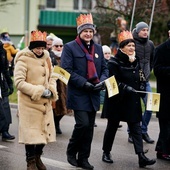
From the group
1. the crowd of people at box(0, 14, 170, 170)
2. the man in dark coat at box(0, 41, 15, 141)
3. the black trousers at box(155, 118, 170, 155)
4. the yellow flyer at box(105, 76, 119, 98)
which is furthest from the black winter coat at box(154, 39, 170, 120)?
the man in dark coat at box(0, 41, 15, 141)

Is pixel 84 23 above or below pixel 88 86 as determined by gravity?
above

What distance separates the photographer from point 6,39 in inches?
628

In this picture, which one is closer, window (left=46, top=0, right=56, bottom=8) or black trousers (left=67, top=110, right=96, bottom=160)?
black trousers (left=67, top=110, right=96, bottom=160)

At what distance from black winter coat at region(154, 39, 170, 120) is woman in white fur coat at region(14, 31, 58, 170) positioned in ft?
5.45

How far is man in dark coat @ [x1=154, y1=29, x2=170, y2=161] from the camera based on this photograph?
362 inches

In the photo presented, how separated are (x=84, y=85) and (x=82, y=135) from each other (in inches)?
25.7

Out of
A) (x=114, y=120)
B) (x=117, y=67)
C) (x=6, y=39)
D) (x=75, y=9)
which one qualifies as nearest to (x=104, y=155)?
(x=114, y=120)

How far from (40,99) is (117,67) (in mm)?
1228

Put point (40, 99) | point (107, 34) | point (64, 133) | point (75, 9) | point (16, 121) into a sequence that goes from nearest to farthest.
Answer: point (40, 99) < point (64, 133) < point (16, 121) < point (107, 34) < point (75, 9)

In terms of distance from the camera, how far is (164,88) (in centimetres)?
927

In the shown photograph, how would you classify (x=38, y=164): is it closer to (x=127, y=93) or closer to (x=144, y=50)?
(x=127, y=93)

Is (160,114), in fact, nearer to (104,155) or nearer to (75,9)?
(104,155)

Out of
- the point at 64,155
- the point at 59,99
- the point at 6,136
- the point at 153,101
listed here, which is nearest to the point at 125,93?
the point at 153,101

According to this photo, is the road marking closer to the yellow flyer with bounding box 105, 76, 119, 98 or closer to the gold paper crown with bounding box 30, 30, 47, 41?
the yellow flyer with bounding box 105, 76, 119, 98
